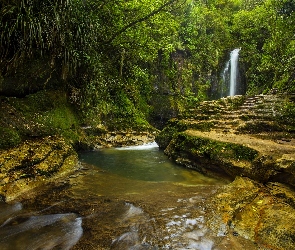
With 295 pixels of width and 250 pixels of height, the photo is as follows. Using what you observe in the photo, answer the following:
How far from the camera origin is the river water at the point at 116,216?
3.05m

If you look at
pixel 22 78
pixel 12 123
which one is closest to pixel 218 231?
pixel 12 123

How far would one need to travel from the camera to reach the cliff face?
3.45m

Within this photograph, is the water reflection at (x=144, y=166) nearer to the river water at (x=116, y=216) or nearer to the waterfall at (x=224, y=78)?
the river water at (x=116, y=216)

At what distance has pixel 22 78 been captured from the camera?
297 inches

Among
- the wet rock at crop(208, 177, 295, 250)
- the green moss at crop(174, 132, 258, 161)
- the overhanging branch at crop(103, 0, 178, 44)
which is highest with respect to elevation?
the overhanging branch at crop(103, 0, 178, 44)

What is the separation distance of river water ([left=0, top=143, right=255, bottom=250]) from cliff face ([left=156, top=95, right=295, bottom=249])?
33 cm

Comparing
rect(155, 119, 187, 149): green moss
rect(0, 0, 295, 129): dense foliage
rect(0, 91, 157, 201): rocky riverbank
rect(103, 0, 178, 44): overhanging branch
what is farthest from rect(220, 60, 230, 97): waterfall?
rect(0, 91, 157, 201): rocky riverbank

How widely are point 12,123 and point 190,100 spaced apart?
14.1 m

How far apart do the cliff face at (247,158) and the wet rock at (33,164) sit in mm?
3238

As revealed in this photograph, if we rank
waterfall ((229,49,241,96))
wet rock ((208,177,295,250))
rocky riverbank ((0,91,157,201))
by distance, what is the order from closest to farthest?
wet rock ((208,177,295,250))
rocky riverbank ((0,91,157,201))
waterfall ((229,49,241,96))

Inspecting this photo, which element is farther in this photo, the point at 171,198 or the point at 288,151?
the point at 288,151

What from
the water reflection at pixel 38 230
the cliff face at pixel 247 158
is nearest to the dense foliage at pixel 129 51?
the cliff face at pixel 247 158

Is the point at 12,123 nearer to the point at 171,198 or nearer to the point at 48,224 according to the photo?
the point at 48,224

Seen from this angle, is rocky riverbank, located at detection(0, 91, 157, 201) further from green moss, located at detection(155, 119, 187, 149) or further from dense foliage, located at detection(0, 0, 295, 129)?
green moss, located at detection(155, 119, 187, 149)
